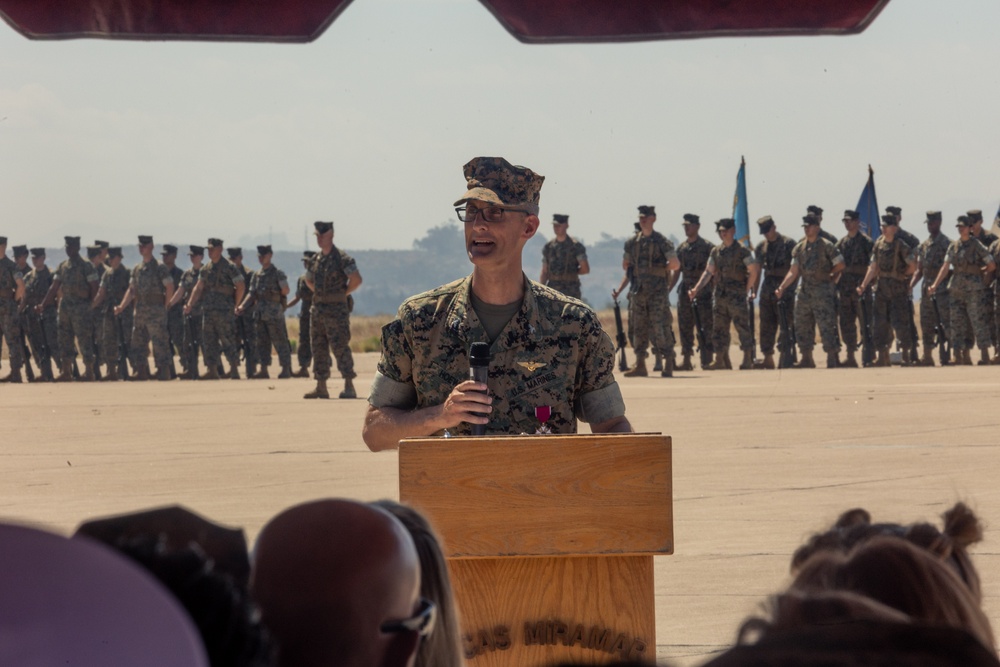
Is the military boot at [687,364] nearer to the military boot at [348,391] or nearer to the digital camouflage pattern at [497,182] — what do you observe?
the military boot at [348,391]

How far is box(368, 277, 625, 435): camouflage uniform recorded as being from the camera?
452 cm

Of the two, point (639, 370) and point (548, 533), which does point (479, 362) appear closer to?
point (548, 533)

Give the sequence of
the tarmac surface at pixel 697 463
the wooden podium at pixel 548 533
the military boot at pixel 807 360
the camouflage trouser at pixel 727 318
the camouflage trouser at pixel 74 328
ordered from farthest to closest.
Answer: the camouflage trouser at pixel 74 328
the military boot at pixel 807 360
the camouflage trouser at pixel 727 318
the tarmac surface at pixel 697 463
the wooden podium at pixel 548 533

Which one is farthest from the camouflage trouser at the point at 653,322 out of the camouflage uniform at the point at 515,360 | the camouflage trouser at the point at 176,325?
the camouflage uniform at the point at 515,360

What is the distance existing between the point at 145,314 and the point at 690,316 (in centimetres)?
1072

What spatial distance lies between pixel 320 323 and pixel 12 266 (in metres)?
12.2

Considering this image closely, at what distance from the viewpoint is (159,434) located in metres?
14.9

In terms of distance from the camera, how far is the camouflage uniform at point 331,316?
64.2ft

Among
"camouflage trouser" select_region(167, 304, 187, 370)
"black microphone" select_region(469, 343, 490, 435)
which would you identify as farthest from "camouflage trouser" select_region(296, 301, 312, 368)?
"black microphone" select_region(469, 343, 490, 435)

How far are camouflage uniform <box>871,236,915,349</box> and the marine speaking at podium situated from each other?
21.2 m

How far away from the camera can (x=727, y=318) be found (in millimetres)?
25406

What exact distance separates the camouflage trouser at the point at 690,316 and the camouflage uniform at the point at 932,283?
3752mm

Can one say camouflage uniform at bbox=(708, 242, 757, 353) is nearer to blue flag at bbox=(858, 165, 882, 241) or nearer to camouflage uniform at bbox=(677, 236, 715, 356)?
camouflage uniform at bbox=(677, 236, 715, 356)

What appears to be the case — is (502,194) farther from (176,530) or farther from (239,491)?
(239,491)
